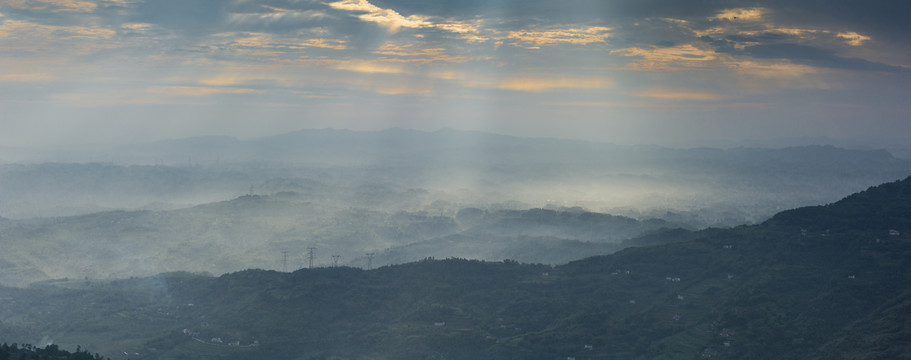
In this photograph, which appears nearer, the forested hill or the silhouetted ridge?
the forested hill

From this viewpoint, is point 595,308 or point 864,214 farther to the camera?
point 864,214

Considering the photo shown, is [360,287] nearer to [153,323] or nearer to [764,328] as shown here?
[153,323]

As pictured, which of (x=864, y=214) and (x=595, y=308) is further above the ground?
(x=864, y=214)

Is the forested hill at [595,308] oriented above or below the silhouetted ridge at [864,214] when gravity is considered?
below

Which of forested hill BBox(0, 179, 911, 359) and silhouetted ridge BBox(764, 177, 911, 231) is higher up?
silhouetted ridge BBox(764, 177, 911, 231)
